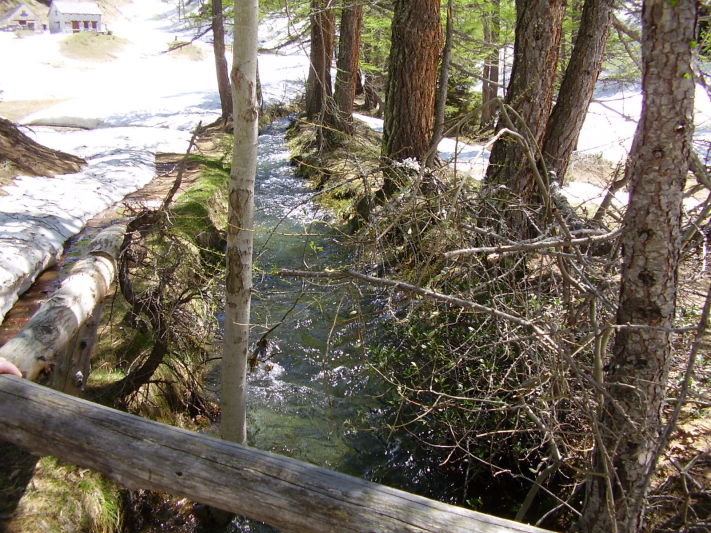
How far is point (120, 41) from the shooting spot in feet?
118

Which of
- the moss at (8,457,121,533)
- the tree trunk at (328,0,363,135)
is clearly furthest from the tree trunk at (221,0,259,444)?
the tree trunk at (328,0,363,135)

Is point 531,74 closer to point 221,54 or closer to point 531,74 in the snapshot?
point 531,74

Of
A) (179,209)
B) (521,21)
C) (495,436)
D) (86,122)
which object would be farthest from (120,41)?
(495,436)

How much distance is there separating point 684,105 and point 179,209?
7.20m

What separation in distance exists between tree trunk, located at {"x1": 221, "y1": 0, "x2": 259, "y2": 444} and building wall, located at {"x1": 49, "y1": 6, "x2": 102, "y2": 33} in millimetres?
44138

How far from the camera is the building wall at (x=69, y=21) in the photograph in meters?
39.0

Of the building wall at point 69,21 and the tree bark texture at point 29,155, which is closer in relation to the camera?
the tree bark texture at point 29,155

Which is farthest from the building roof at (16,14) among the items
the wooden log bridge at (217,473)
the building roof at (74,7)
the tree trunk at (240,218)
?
the wooden log bridge at (217,473)

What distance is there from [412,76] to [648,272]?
5951mm

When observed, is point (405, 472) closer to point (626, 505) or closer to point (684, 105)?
point (626, 505)

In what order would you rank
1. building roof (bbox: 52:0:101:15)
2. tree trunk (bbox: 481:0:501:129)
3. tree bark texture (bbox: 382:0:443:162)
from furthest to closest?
building roof (bbox: 52:0:101:15), tree trunk (bbox: 481:0:501:129), tree bark texture (bbox: 382:0:443:162)

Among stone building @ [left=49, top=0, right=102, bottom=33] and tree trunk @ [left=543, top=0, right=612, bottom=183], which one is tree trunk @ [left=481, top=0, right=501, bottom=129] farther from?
stone building @ [left=49, top=0, right=102, bottom=33]

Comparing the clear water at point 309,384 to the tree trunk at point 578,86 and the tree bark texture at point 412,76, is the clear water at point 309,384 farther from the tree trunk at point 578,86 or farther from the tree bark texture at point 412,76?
the tree trunk at point 578,86

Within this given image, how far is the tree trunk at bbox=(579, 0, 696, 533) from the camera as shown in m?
2.09
